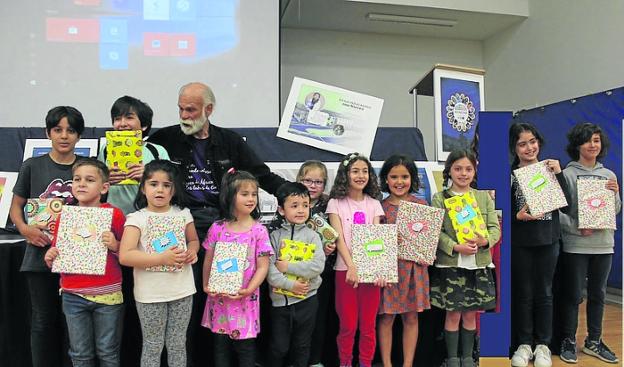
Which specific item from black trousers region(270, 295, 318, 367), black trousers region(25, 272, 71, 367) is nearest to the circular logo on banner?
black trousers region(270, 295, 318, 367)

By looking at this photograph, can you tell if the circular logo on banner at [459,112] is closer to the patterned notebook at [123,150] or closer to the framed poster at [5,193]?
the patterned notebook at [123,150]

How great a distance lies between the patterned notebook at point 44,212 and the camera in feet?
7.13

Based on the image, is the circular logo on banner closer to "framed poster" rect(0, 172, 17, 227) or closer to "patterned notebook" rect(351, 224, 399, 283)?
"patterned notebook" rect(351, 224, 399, 283)

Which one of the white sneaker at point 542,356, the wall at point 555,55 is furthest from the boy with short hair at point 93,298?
the wall at point 555,55

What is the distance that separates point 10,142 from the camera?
3.22 meters

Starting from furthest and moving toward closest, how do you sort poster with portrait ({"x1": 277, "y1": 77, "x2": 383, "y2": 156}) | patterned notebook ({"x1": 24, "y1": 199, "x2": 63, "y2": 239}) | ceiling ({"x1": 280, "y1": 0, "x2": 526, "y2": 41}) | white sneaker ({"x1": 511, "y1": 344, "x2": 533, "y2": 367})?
1. ceiling ({"x1": 280, "y1": 0, "x2": 526, "y2": 41})
2. poster with portrait ({"x1": 277, "y1": 77, "x2": 383, "y2": 156})
3. white sneaker ({"x1": 511, "y1": 344, "x2": 533, "y2": 367})
4. patterned notebook ({"x1": 24, "y1": 199, "x2": 63, "y2": 239})

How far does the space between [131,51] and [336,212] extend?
3.43m

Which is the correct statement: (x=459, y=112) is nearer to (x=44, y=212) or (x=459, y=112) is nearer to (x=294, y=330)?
(x=294, y=330)

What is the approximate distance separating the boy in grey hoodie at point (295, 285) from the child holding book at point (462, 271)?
74 centimetres

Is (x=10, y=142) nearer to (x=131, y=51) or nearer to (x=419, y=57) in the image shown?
(x=131, y=51)

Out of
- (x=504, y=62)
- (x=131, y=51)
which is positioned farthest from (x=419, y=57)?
(x=131, y=51)

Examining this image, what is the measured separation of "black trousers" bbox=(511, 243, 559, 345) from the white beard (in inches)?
83.7

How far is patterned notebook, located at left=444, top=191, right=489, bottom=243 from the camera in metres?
2.50

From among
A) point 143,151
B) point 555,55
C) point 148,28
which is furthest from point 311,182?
point 555,55
